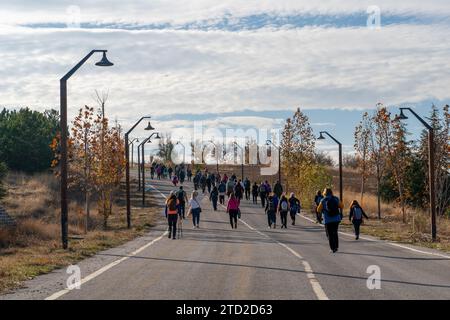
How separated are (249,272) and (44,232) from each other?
805 inches

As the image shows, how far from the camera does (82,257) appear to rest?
18.1 metres

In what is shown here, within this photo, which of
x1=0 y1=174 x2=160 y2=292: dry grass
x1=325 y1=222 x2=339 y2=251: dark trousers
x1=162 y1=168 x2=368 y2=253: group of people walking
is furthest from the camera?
x1=325 y1=222 x2=339 y2=251: dark trousers

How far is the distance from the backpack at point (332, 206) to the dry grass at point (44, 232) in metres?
6.86

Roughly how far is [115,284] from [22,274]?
3.11 metres

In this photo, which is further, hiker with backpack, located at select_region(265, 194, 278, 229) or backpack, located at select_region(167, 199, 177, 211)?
hiker with backpack, located at select_region(265, 194, 278, 229)

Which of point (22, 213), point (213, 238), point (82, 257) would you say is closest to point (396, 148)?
point (213, 238)

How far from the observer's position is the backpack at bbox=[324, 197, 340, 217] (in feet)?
60.6

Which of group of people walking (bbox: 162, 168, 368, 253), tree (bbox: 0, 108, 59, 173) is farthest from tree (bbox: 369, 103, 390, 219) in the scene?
tree (bbox: 0, 108, 59, 173)

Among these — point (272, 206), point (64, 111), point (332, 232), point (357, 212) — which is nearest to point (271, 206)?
point (272, 206)

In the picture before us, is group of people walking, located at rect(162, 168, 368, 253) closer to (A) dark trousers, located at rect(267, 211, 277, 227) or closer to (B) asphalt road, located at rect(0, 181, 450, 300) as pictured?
(A) dark trousers, located at rect(267, 211, 277, 227)

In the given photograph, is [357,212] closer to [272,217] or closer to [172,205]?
[172,205]

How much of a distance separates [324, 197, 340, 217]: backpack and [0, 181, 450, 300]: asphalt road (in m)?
1.16

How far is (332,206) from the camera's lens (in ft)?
60.6
